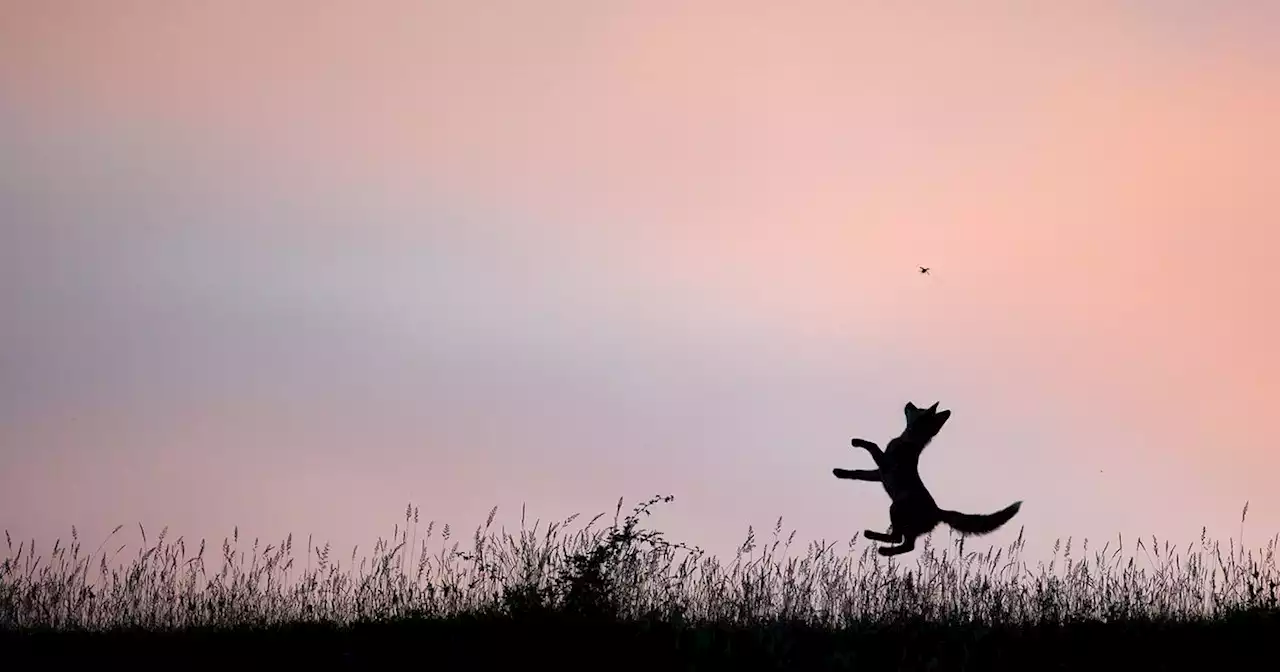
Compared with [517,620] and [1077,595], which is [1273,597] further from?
[517,620]

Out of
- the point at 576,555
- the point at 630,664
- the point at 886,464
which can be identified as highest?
the point at 886,464

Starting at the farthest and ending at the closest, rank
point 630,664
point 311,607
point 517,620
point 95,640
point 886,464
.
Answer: point 886,464 → point 311,607 → point 95,640 → point 517,620 → point 630,664

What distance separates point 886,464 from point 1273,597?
197 inches

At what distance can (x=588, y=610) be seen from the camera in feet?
29.0

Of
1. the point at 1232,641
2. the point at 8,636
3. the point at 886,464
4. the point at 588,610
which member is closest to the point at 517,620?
the point at 588,610

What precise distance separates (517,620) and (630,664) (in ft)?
3.17

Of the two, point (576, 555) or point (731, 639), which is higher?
point (576, 555)

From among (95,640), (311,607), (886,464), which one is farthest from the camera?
(886,464)

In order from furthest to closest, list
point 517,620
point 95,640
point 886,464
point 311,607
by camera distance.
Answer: point 886,464
point 311,607
point 95,640
point 517,620

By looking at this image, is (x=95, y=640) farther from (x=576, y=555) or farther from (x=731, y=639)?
(x=731, y=639)

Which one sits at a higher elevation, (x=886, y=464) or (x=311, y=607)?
(x=886, y=464)

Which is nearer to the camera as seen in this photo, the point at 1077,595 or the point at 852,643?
the point at 852,643

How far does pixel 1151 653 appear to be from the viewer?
328 inches

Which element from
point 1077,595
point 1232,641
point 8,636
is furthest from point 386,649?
point 1232,641
